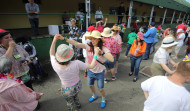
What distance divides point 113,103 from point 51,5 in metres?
8.78

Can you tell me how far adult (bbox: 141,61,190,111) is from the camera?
111 cm

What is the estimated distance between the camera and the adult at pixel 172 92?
111 centimetres

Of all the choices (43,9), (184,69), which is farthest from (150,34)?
(43,9)

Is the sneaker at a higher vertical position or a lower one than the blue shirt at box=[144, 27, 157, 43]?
lower

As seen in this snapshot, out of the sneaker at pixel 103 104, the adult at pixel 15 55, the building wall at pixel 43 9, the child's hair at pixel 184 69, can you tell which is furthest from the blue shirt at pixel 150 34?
the building wall at pixel 43 9

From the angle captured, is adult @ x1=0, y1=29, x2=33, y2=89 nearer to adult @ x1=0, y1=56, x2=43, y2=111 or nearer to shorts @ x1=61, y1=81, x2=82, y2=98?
adult @ x1=0, y1=56, x2=43, y2=111

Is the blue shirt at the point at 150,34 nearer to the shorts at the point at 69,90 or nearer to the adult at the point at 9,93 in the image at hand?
the shorts at the point at 69,90

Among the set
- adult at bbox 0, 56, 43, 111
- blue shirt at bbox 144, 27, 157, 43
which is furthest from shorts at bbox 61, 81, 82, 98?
blue shirt at bbox 144, 27, 157, 43

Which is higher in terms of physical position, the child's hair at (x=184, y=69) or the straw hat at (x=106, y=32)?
the straw hat at (x=106, y=32)

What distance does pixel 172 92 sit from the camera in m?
1.13

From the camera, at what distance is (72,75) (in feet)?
5.95

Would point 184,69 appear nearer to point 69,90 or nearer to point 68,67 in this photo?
point 68,67

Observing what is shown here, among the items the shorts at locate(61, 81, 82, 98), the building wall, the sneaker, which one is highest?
the building wall

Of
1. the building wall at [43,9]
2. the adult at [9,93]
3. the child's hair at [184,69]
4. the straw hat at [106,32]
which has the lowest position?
the adult at [9,93]
